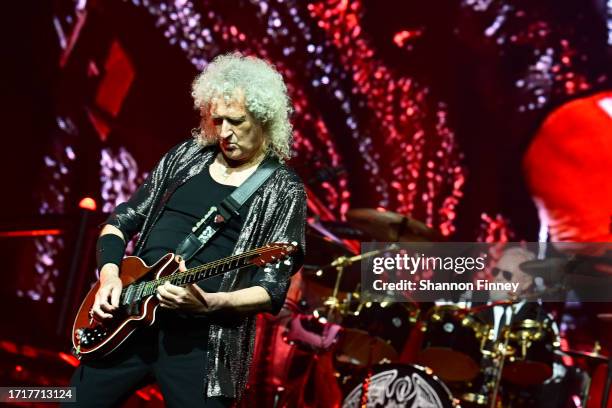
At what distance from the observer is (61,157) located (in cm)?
703

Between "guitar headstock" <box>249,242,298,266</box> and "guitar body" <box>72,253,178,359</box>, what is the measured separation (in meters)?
0.33

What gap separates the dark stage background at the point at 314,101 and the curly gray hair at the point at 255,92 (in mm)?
3019

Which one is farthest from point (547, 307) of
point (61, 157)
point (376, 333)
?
point (61, 157)

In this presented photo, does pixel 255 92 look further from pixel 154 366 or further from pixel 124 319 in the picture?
pixel 154 366

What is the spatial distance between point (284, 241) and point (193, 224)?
1.17 ft

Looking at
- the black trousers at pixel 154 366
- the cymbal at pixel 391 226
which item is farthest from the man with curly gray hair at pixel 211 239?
the cymbal at pixel 391 226

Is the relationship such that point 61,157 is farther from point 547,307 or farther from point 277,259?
point 277,259

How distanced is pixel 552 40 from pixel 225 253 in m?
6.49

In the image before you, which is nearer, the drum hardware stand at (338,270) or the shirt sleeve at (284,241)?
the shirt sleeve at (284,241)

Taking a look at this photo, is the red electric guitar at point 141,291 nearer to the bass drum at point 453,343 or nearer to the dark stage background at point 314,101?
the dark stage background at point 314,101

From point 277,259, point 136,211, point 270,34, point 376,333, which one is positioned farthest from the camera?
point 270,34

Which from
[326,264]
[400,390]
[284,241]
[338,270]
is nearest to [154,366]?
[284,241]

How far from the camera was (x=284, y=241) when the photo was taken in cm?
266

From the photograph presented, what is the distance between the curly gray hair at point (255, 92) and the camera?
2.84m
